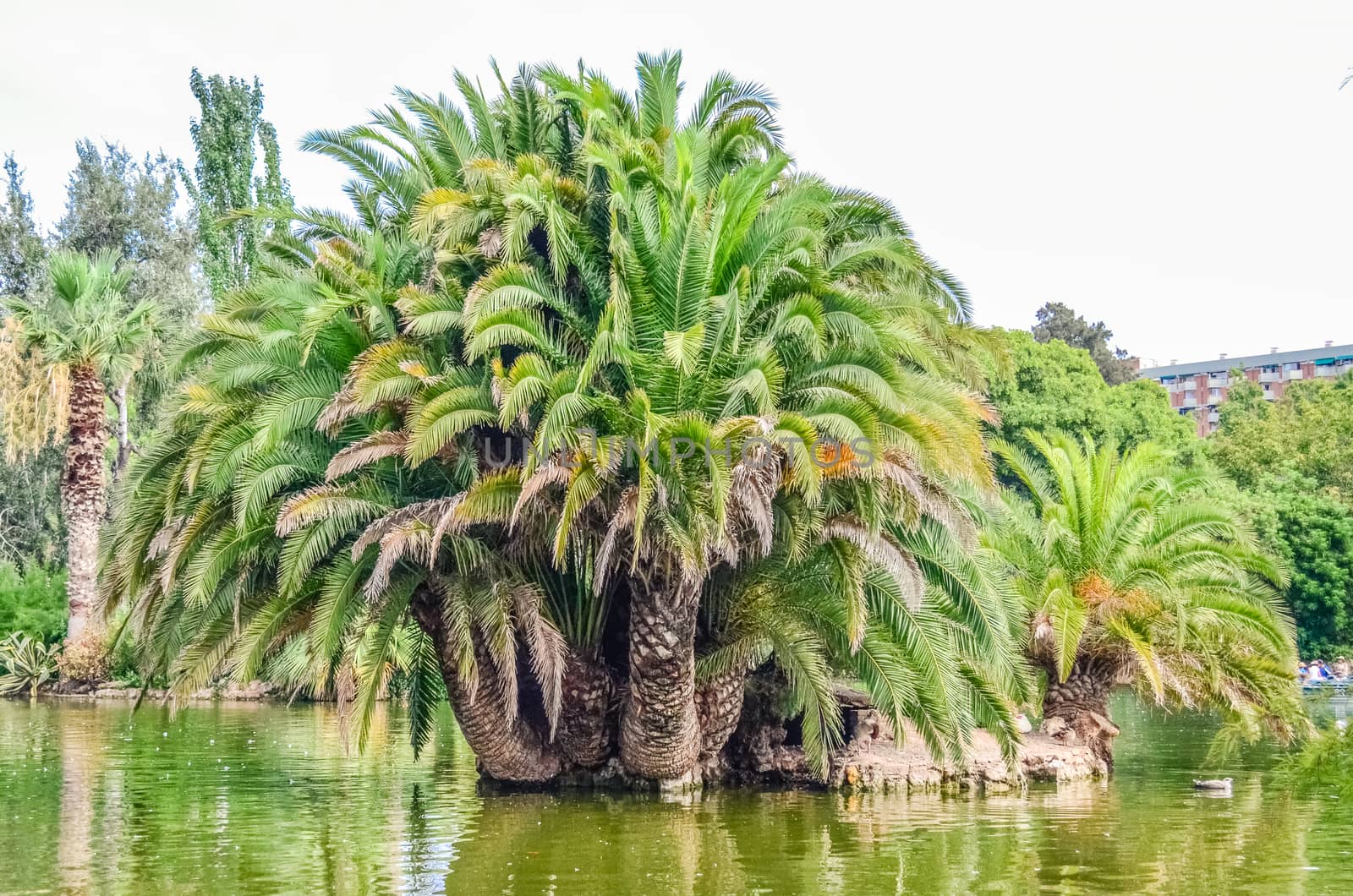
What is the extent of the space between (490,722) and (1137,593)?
9.51 m

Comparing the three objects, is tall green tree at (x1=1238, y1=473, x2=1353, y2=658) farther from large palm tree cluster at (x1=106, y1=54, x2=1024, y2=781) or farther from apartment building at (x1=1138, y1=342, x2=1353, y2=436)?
apartment building at (x1=1138, y1=342, x2=1353, y2=436)

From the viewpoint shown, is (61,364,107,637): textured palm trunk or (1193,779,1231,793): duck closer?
(1193,779,1231,793): duck

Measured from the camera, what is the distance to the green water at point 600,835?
11297mm

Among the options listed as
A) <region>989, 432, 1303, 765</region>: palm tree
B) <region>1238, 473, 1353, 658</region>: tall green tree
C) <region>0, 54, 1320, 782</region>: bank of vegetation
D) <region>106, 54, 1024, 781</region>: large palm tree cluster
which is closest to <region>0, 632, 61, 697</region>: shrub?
<region>0, 54, 1320, 782</region>: bank of vegetation

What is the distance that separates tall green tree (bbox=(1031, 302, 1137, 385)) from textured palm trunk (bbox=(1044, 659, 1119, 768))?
2078 inches

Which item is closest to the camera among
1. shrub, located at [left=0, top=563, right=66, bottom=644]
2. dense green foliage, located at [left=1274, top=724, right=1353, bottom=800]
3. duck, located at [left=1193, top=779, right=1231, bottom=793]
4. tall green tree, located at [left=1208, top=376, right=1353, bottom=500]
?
dense green foliage, located at [left=1274, top=724, right=1353, bottom=800]

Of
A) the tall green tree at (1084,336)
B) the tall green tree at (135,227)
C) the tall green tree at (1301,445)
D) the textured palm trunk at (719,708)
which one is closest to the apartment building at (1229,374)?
the tall green tree at (1084,336)

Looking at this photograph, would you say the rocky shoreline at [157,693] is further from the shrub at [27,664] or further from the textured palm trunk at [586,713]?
the textured palm trunk at [586,713]

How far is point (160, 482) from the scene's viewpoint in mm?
17500

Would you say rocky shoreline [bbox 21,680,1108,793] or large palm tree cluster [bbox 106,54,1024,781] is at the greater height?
large palm tree cluster [bbox 106,54,1024,781]

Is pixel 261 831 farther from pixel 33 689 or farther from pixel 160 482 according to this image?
pixel 33 689

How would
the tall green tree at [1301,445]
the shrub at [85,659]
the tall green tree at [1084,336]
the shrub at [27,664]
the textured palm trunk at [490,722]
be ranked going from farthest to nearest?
the tall green tree at [1084,336] → the tall green tree at [1301,445] → the shrub at [27,664] → the shrub at [85,659] → the textured palm trunk at [490,722]

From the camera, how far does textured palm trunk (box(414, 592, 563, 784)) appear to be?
16188mm

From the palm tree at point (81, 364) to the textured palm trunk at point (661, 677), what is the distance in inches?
895
